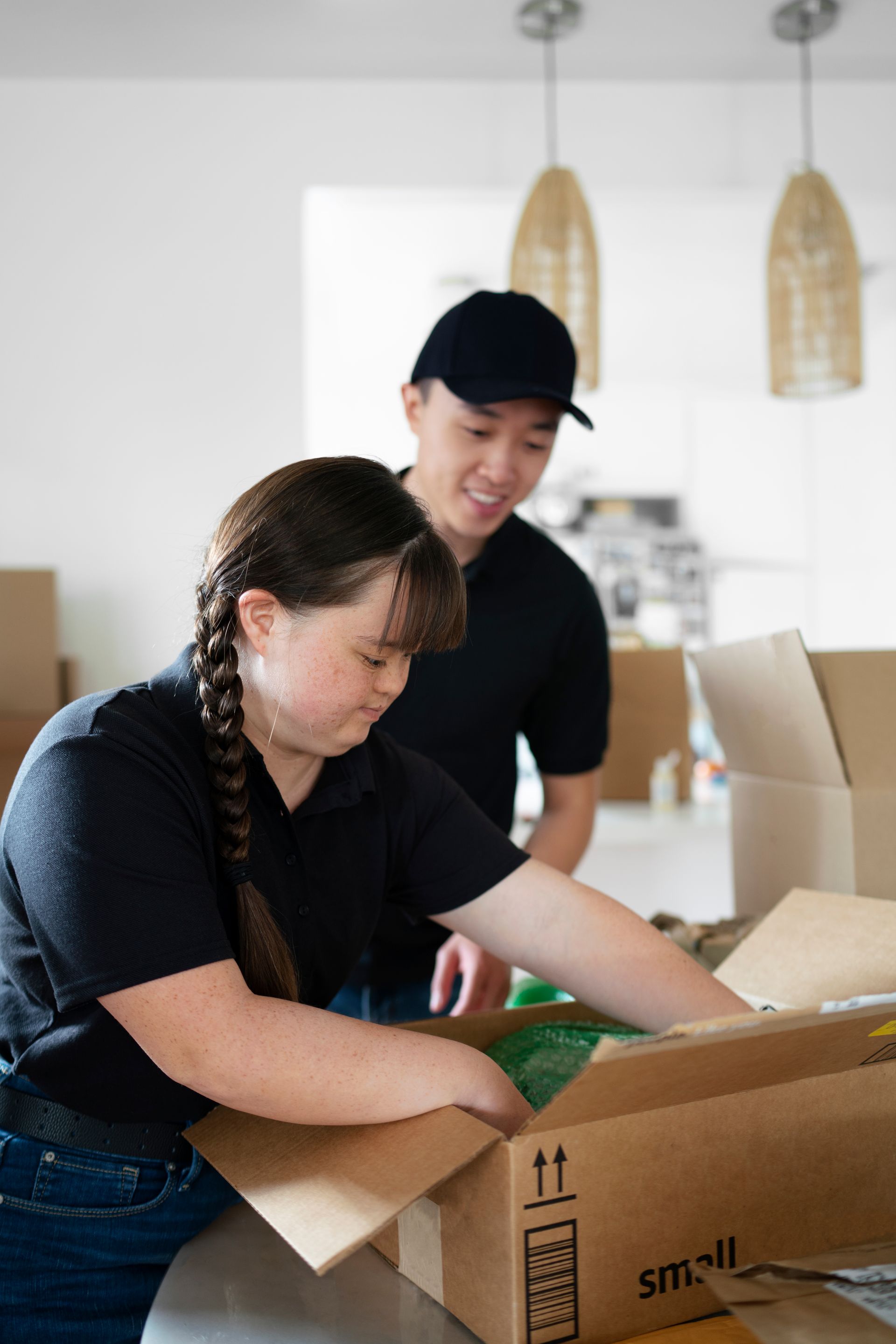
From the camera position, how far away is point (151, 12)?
99.9 inches

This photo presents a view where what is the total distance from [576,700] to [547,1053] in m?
0.73

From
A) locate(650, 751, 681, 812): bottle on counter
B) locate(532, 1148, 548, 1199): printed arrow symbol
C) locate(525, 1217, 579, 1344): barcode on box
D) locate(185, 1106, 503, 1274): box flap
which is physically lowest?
locate(650, 751, 681, 812): bottle on counter

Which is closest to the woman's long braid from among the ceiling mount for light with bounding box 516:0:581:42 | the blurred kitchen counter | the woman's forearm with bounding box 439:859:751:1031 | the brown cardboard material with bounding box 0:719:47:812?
the woman's forearm with bounding box 439:859:751:1031

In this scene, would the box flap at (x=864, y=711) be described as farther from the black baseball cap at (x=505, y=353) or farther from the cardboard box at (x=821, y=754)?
the black baseball cap at (x=505, y=353)

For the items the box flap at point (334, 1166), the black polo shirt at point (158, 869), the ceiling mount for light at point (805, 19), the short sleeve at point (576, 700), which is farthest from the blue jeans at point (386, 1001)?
the ceiling mount for light at point (805, 19)

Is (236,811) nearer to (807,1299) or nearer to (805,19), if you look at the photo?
(807,1299)

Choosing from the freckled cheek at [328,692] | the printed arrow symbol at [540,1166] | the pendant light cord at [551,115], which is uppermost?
the pendant light cord at [551,115]

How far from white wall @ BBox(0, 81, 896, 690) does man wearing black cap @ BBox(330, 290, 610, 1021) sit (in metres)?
1.27

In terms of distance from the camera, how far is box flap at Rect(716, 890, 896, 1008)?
1001mm

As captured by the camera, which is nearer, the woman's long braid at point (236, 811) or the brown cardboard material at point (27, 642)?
the woman's long braid at point (236, 811)

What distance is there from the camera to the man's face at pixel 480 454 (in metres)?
1.45

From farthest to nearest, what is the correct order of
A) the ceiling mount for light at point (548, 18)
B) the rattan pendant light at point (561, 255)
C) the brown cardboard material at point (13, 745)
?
the ceiling mount for light at point (548, 18) < the rattan pendant light at point (561, 255) < the brown cardboard material at point (13, 745)

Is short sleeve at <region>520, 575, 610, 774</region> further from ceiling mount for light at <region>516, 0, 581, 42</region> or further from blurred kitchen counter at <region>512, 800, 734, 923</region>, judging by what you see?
ceiling mount for light at <region>516, 0, 581, 42</region>

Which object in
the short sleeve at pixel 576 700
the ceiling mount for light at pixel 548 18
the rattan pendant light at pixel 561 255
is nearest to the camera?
the short sleeve at pixel 576 700
